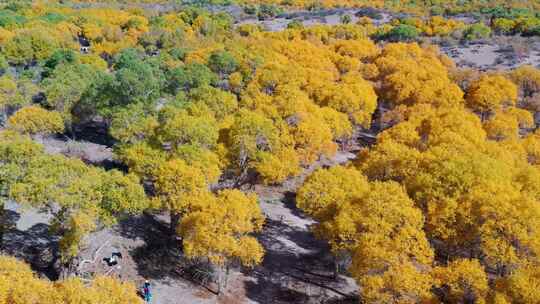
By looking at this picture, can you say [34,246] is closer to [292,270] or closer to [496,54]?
[292,270]

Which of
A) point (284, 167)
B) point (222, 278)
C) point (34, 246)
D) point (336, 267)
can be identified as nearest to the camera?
point (222, 278)

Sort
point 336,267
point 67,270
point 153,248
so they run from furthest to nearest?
point 153,248 → point 336,267 → point 67,270

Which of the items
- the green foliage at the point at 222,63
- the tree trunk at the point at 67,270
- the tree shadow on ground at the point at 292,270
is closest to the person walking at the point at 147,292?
the tree trunk at the point at 67,270

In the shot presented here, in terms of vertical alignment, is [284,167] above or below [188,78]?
below

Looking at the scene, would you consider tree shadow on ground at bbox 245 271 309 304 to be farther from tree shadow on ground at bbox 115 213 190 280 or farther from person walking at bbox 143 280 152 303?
person walking at bbox 143 280 152 303

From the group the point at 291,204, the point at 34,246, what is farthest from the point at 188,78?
the point at 34,246

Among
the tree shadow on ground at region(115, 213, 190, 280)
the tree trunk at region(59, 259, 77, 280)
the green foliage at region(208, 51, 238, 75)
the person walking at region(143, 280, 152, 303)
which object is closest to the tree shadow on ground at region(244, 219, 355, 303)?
the tree shadow on ground at region(115, 213, 190, 280)

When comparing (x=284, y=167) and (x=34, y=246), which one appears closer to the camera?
(x=34, y=246)
